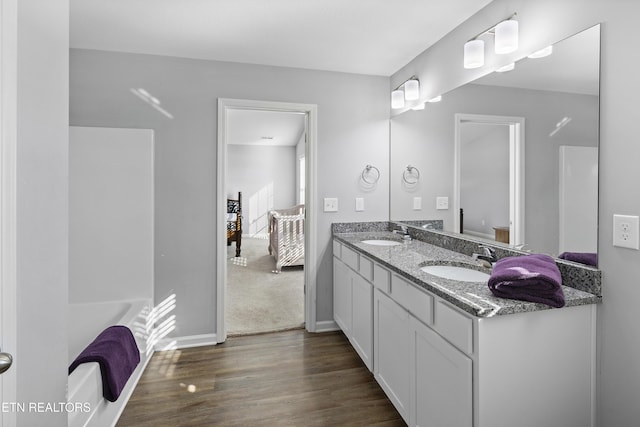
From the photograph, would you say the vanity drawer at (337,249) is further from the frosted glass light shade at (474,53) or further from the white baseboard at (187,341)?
the frosted glass light shade at (474,53)

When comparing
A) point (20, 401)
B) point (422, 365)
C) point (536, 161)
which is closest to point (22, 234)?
point (20, 401)

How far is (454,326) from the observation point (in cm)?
137

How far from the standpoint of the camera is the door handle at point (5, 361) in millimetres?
701

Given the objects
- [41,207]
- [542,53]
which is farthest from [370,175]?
[41,207]

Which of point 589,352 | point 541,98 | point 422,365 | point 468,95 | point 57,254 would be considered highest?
point 468,95

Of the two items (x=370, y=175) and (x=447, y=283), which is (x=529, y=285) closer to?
(x=447, y=283)

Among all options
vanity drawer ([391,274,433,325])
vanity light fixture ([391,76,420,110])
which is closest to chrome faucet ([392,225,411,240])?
vanity drawer ([391,274,433,325])

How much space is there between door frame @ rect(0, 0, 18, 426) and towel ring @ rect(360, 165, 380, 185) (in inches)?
105

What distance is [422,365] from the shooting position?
63.6 inches

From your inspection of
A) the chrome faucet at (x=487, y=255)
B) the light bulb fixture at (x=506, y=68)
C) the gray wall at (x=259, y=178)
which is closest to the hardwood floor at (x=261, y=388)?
the chrome faucet at (x=487, y=255)

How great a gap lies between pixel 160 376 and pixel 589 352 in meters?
2.48

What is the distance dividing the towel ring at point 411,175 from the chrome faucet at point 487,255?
0.99 metres

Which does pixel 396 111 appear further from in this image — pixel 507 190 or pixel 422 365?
pixel 422 365

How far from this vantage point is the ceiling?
2082mm
